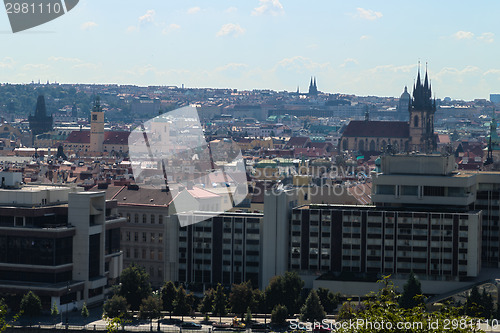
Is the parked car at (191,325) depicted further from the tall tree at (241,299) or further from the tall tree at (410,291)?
the tall tree at (410,291)

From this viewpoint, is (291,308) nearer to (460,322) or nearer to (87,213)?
(87,213)

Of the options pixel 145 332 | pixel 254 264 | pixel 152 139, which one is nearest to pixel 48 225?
pixel 145 332

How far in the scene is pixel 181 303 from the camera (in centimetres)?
6116

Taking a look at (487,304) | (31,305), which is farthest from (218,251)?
(487,304)

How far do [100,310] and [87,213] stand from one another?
4.93m

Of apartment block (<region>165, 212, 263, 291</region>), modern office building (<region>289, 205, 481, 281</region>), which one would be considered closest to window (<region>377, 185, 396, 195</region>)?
modern office building (<region>289, 205, 481, 281</region>)

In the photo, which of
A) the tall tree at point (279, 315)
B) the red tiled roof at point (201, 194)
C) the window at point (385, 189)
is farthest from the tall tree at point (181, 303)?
the red tiled roof at point (201, 194)

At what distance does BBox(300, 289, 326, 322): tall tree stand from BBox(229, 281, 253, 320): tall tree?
11.2ft

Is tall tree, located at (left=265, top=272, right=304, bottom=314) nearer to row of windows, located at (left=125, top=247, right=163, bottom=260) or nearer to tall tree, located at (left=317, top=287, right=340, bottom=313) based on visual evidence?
tall tree, located at (left=317, top=287, right=340, bottom=313)

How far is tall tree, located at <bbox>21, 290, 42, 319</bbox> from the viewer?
57500mm

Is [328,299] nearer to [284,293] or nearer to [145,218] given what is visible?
[284,293]

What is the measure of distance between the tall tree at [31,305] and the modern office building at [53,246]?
1192 mm

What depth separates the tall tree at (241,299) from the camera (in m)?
60.8

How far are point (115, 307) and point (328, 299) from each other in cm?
1065
